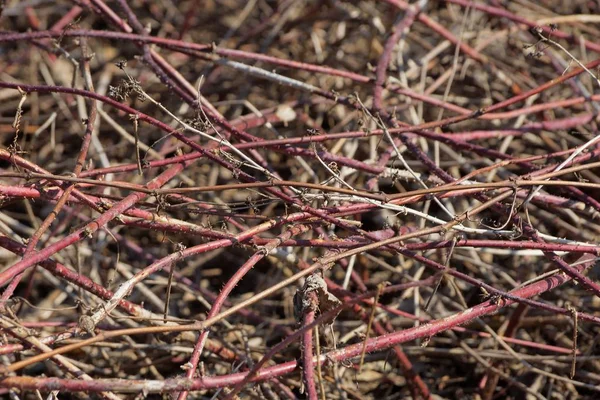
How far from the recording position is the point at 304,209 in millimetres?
1649

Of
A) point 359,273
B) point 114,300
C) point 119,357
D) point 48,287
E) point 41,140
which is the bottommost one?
point 359,273

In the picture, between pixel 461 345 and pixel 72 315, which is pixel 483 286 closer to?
pixel 461 345

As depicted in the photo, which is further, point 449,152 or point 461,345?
point 449,152

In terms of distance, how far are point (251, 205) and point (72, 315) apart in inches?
35.3

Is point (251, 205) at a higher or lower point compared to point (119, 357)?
higher

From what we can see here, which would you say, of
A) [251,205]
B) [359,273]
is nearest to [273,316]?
[359,273]

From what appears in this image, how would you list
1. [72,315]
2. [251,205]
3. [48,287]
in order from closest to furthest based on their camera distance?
[251,205], [72,315], [48,287]

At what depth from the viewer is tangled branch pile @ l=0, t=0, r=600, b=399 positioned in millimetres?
1571

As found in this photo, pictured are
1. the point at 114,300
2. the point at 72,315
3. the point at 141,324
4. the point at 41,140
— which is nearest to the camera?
the point at 114,300

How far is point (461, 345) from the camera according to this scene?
199cm

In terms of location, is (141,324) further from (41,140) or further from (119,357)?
(41,140)

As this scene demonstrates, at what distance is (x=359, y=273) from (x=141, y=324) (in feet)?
2.37

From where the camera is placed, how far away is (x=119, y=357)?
2061 millimetres

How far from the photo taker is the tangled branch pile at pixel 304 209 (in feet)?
5.16
